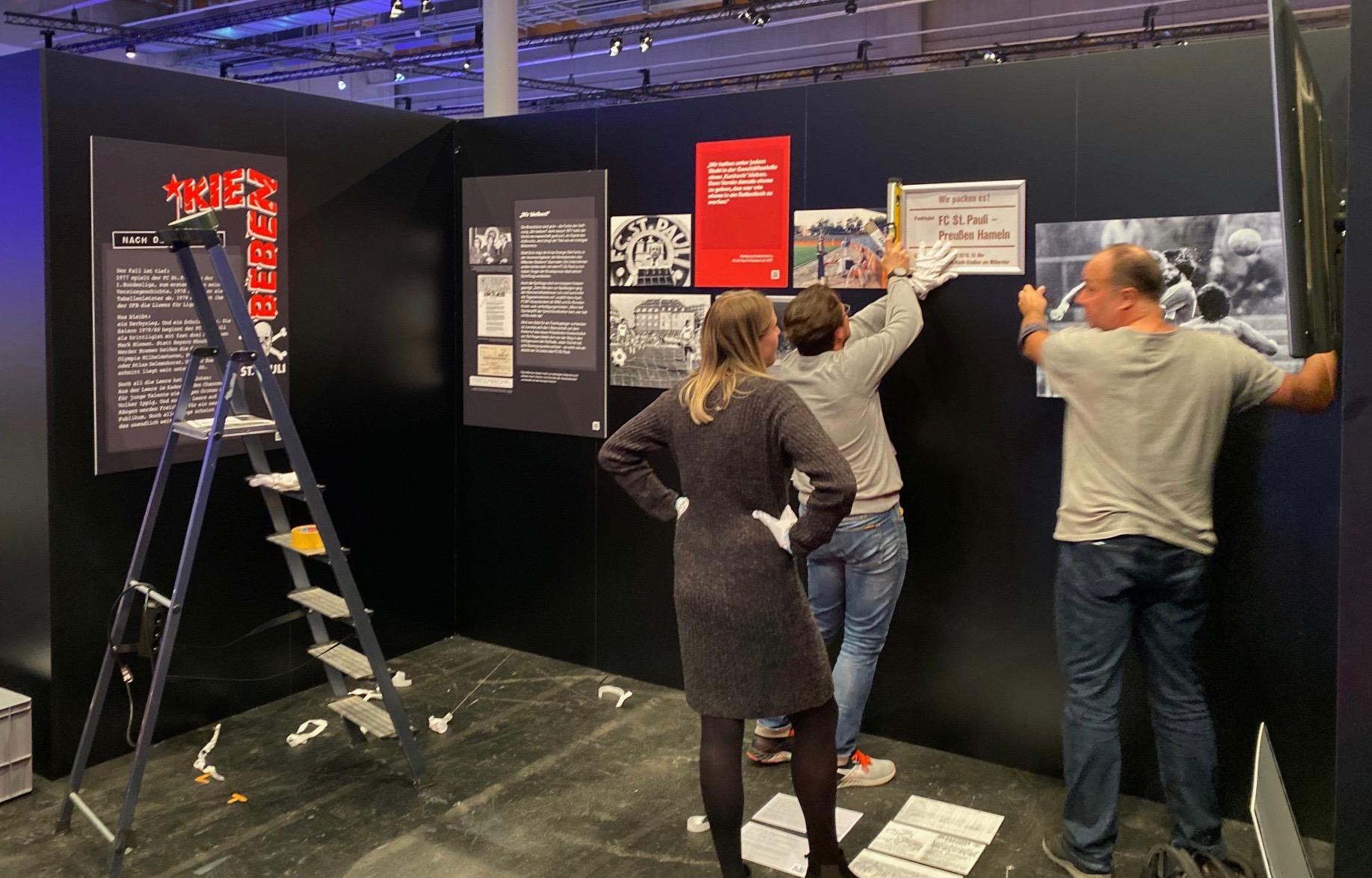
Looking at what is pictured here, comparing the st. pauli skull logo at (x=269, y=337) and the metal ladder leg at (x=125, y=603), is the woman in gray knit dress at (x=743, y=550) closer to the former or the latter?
the metal ladder leg at (x=125, y=603)

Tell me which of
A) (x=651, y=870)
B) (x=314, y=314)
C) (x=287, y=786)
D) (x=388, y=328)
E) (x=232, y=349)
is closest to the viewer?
(x=651, y=870)

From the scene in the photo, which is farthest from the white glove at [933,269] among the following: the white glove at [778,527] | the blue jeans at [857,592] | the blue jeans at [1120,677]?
the white glove at [778,527]

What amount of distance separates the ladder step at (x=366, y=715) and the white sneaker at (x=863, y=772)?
4.71ft

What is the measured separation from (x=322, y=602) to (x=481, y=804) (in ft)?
2.68

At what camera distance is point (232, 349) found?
4.04 meters

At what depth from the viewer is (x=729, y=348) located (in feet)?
8.71

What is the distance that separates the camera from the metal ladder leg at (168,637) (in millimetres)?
3037

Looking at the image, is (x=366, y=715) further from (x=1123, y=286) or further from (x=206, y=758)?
(x=1123, y=286)

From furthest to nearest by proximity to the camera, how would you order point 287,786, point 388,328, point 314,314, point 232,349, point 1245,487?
point 388,328 → point 314,314 → point 232,349 → point 287,786 → point 1245,487

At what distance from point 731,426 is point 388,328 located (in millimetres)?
2554

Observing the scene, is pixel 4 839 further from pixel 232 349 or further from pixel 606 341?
pixel 606 341

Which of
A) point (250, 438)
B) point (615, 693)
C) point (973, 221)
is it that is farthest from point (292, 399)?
point (973, 221)

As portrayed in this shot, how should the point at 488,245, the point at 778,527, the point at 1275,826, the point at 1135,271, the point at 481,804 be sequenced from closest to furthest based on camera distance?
the point at 1275,826
the point at 778,527
the point at 1135,271
the point at 481,804
the point at 488,245

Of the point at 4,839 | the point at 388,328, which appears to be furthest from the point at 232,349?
the point at 4,839
